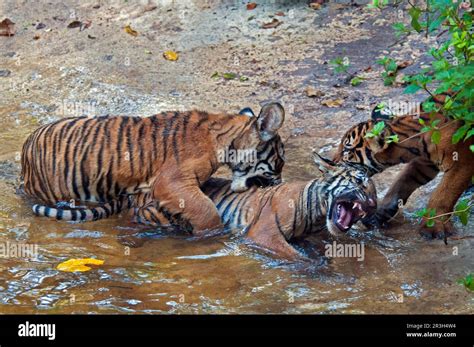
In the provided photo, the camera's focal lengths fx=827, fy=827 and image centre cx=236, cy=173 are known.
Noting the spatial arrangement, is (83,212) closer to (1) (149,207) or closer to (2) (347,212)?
(1) (149,207)

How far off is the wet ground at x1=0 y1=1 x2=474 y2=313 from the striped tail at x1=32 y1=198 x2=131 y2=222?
7 centimetres

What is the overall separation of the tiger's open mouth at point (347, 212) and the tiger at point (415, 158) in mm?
445

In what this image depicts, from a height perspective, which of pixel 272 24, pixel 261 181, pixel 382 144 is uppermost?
pixel 272 24

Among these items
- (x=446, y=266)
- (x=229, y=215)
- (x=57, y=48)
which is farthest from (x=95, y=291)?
(x=57, y=48)

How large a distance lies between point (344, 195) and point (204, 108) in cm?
303

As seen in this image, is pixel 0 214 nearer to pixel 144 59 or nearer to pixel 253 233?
pixel 253 233

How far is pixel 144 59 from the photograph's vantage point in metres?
9.20

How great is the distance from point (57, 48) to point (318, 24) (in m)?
3.03

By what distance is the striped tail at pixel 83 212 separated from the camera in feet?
19.7

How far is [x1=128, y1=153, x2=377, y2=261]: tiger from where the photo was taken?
18.0 feet

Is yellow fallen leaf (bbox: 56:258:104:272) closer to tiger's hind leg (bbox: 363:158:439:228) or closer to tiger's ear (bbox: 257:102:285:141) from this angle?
tiger's ear (bbox: 257:102:285:141)

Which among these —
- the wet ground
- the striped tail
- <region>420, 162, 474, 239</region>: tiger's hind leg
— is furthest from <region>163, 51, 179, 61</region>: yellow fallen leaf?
<region>420, 162, 474, 239</region>: tiger's hind leg

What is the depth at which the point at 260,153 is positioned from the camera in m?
6.16

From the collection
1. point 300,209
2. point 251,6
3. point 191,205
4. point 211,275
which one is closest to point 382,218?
point 300,209
